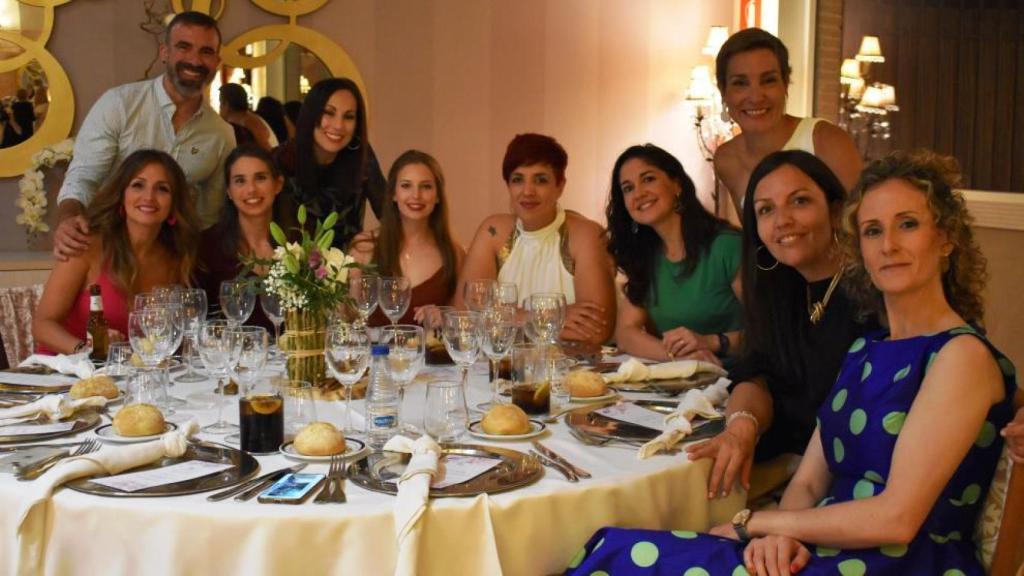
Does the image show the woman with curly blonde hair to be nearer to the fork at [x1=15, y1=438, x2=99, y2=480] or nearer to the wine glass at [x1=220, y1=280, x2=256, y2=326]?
the wine glass at [x1=220, y1=280, x2=256, y2=326]

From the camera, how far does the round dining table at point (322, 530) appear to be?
1.67 m

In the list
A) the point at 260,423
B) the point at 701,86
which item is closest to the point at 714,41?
the point at 701,86

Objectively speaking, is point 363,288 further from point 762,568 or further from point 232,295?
point 762,568

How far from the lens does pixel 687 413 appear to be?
2221mm

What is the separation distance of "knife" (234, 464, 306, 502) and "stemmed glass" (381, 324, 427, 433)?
30cm

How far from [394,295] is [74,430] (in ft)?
3.17

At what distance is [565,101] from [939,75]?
7.06 feet

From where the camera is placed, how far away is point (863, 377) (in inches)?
79.7

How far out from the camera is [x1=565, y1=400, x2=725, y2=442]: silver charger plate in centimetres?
212

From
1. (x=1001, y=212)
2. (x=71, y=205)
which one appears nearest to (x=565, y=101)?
(x=1001, y=212)

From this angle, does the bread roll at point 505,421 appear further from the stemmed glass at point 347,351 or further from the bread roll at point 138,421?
the bread roll at point 138,421

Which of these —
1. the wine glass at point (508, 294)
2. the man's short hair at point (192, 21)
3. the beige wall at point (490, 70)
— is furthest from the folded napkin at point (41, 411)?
the beige wall at point (490, 70)

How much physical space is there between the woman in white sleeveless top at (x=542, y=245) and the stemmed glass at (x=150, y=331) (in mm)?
1648

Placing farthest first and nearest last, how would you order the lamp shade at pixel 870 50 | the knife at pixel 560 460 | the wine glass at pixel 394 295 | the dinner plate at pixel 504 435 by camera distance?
1. the lamp shade at pixel 870 50
2. the wine glass at pixel 394 295
3. the dinner plate at pixel 504 435
4. the knife at pixel 560 460
